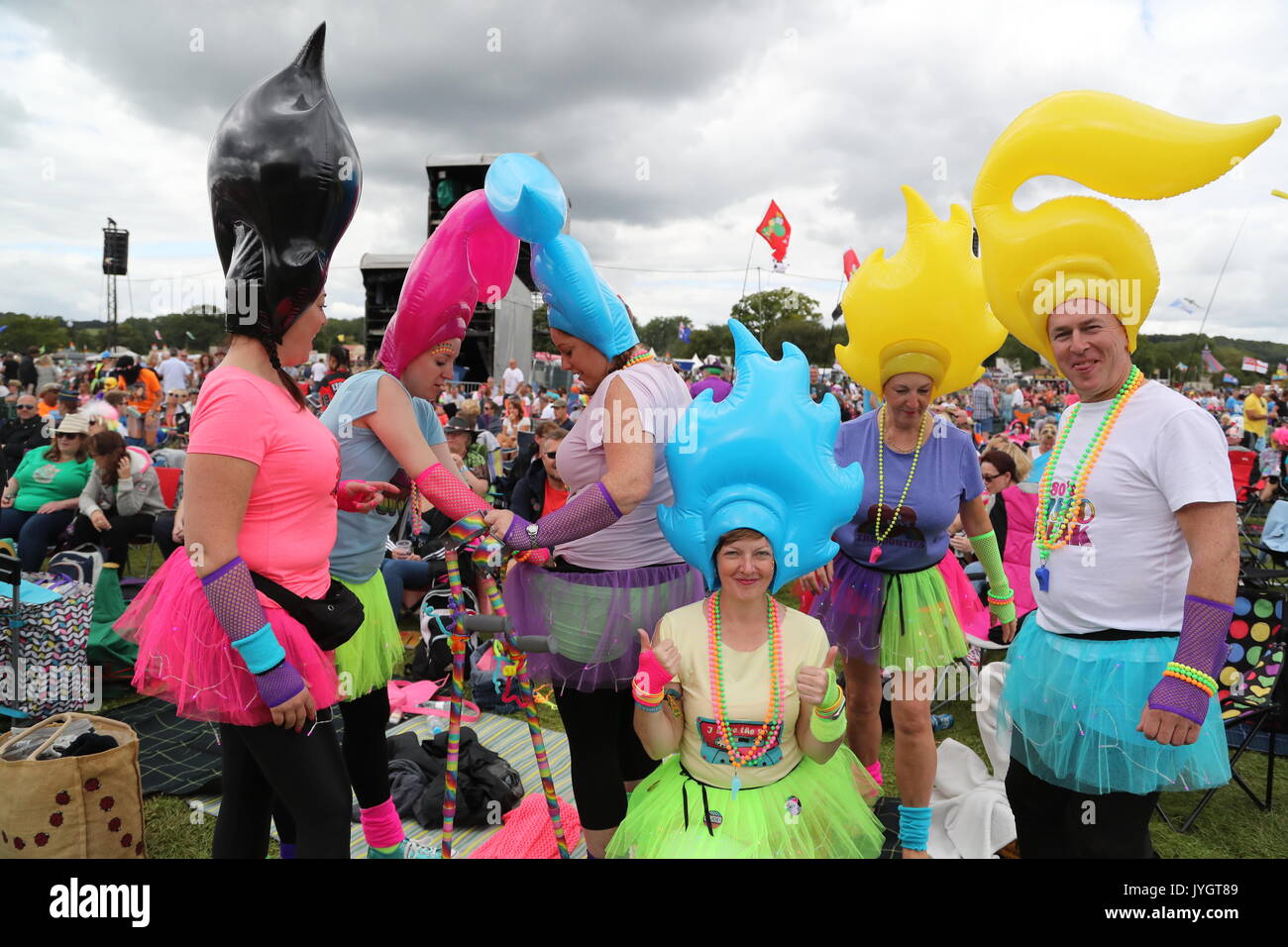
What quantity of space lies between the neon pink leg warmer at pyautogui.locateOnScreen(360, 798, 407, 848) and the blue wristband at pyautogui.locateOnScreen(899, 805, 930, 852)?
1871mm

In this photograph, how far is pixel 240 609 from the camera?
1.71 meters

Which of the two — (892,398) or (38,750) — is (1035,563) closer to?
(892,398)

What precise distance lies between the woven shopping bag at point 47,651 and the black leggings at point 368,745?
2.62m

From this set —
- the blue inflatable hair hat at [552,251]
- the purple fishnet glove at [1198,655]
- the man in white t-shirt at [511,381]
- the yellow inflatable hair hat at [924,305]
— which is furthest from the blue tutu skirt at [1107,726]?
the man in white t-shirt at [511,381]

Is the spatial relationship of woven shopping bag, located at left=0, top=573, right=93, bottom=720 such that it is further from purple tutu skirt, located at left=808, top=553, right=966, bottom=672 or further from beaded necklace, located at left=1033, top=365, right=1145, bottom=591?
beaded necklace, located at left=1033, top=365, right=1145, bottom=591

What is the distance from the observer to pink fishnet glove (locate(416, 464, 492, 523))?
2223 millimetres

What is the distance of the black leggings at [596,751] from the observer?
93.0 inches

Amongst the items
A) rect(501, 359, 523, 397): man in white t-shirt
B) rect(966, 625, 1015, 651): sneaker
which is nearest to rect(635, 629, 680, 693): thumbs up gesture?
rect(966, 625, 1015, 651): sneaker

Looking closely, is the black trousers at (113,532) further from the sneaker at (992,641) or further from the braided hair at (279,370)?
the sneaker at (992,641)

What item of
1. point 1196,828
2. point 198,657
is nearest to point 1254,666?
point 1196,828

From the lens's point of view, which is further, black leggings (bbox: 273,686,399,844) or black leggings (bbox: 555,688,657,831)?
black leggings (bbox: 273,686,399,844)

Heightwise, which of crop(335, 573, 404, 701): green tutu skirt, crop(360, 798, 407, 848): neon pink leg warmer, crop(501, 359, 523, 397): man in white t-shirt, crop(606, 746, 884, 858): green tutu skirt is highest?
crop(501, 359, 523, 397): man in white t-shirt
